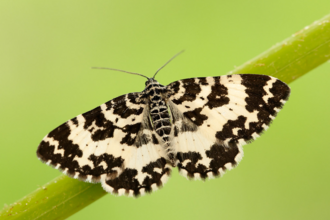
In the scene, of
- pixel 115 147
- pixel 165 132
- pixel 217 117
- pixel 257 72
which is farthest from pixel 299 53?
pixel 115 147

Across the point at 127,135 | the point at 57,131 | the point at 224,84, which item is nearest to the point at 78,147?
the point at 57,131

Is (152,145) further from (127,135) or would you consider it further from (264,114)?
(264,114)

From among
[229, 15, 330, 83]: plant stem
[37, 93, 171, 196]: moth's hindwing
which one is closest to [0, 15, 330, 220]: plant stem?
[229, 15, 330, 83]: plant stem

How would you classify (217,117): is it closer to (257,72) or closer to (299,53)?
(257,72)

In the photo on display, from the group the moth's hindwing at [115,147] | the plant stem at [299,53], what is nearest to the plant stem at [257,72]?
the plant stem at [299,53]

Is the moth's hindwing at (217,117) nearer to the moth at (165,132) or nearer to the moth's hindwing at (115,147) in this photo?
the moth at (165,132)

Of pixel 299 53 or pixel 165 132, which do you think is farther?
pixel 165 132

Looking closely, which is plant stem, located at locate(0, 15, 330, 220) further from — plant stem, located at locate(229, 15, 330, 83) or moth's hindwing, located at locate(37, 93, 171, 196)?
moth's hindwing, located at locate(37, 93, 171, 196)
